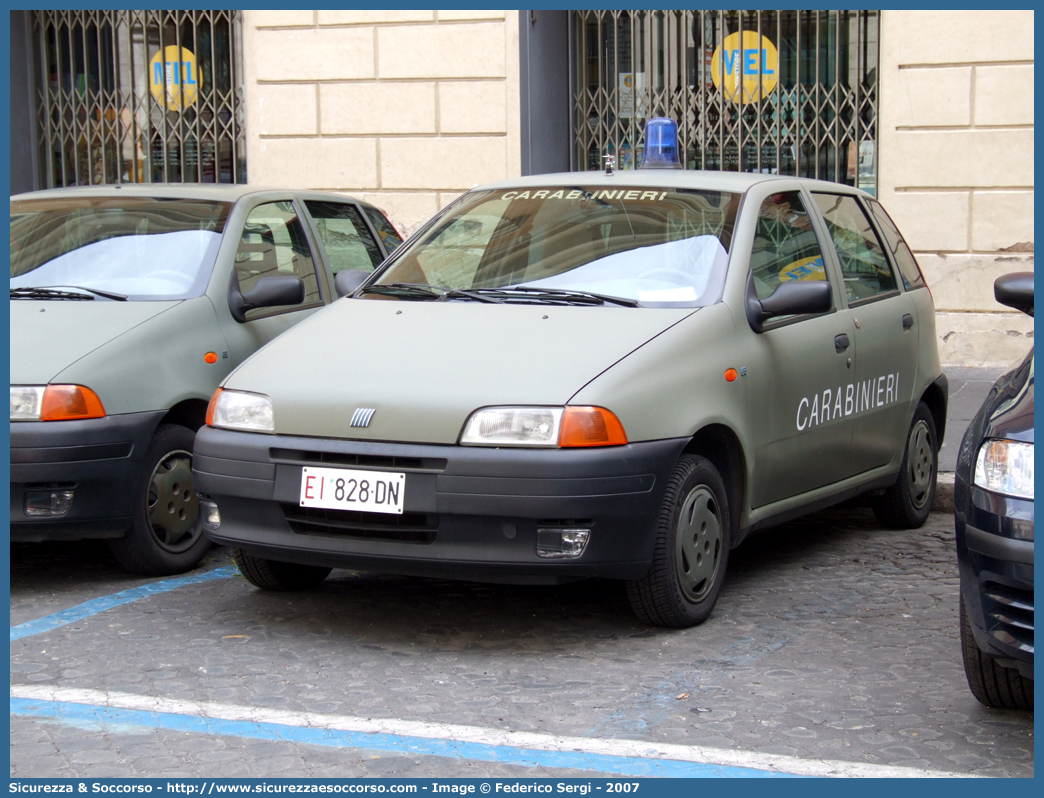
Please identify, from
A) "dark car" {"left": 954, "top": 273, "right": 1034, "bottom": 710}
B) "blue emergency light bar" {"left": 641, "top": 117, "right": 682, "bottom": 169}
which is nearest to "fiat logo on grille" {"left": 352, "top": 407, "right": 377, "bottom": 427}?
"dark car" {"left": 954, "top": 273, "right": 1034, "bottom": 710}

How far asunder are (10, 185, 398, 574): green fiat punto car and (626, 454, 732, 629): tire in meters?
1.90

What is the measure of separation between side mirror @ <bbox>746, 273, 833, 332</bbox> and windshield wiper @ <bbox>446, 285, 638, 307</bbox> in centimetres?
46

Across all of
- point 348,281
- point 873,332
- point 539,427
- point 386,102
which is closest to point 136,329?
point 348,281

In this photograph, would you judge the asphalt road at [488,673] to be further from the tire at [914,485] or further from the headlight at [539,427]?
the headlight at [539,427]

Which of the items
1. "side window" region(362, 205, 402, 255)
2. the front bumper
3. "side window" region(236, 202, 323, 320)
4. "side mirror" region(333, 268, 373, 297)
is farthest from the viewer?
"side window" region(362, 205, 402, 255)

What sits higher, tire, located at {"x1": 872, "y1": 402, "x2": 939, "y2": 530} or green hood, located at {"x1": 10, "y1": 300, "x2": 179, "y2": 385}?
green hood, located at {"x1": 10, "y1": 300, "x2": 179, "y2": 385}

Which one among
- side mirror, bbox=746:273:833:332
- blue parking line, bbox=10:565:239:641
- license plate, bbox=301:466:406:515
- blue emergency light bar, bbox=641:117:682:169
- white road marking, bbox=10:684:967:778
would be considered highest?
blue emergency light bar, bbox=641:117:682:169

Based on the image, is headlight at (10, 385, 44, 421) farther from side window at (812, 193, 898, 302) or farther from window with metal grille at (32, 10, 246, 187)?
window with metal grille at (32, 10, 246, 187)

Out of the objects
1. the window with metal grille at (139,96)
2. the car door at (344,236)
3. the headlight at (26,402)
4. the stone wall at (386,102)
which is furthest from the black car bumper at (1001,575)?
the window with metal grille at (139,96)

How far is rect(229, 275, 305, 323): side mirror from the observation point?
5.98 m

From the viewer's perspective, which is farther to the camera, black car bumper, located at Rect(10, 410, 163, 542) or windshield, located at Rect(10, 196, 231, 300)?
windshield, located at Rect(10, 196, 231, 300)

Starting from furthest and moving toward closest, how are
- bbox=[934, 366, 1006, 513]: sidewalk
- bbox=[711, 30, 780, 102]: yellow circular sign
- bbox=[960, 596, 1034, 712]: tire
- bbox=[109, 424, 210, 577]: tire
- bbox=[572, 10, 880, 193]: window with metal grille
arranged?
bbox=[711, 30, 780, 102]: yellow circular sign → bbox=[572, 10, 880, 193]: window with metal grille → bbox=[934, 366, 1006, 513]: sidewalk → bbox=[109, 424, 210, 577]: tire → bbox=[960, 596, 1034, 712]: tire

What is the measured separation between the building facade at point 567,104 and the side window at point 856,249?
470 centimetres

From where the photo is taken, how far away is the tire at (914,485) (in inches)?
259
